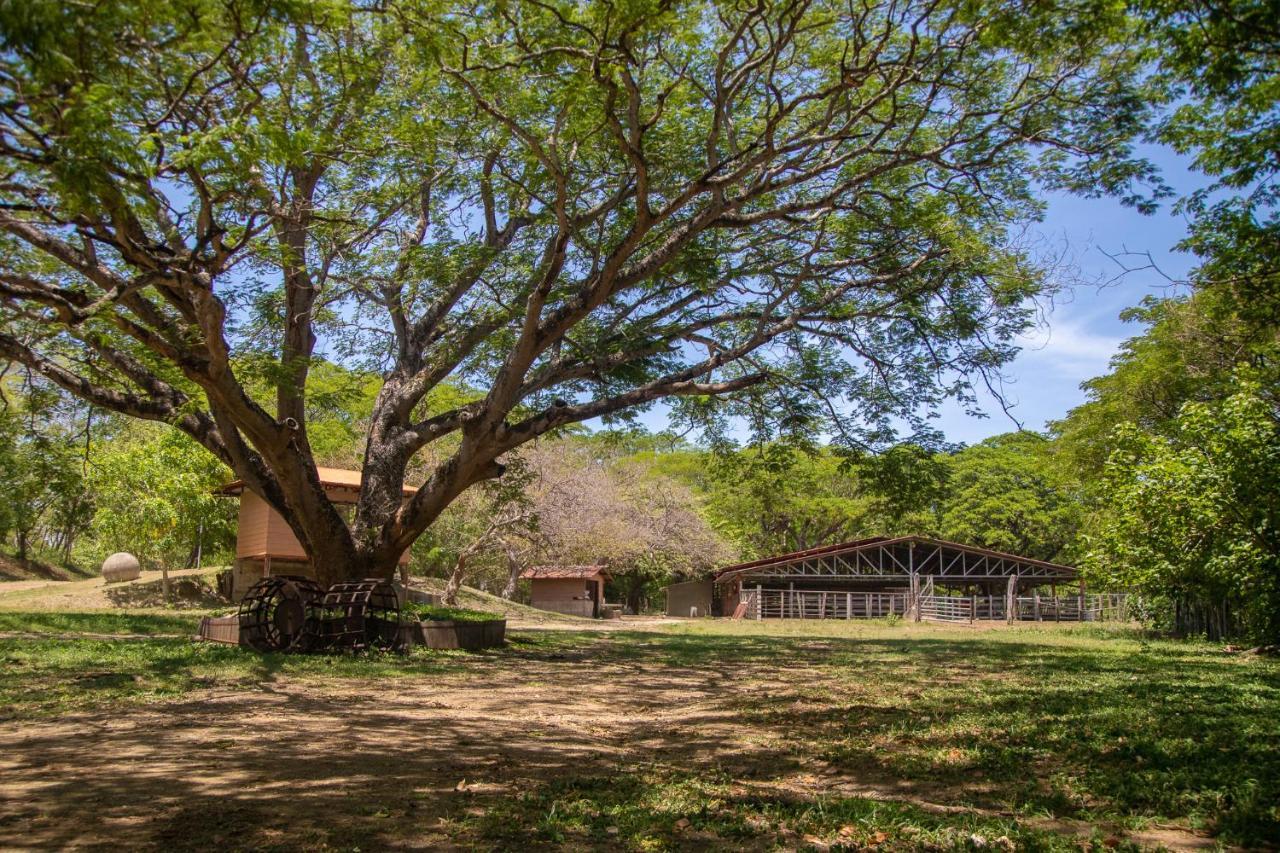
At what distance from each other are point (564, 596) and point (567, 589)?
1.10 feet

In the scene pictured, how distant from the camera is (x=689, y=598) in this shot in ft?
150

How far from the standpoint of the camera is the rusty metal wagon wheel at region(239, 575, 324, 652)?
1139 centimetres

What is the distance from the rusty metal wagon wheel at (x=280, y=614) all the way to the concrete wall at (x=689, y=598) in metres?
33.0

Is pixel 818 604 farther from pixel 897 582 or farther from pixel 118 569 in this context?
pixel 118 569

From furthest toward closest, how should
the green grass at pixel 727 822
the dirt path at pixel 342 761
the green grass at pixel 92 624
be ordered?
1. the green grass at pixel 92 624
2. the dirt path at pixel 342 761
3. the green grass at pixel 727 822

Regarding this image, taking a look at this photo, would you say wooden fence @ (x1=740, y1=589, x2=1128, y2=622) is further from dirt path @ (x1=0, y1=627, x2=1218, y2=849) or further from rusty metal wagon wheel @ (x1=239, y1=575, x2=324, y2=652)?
dirt path @ (x1=0, y1=627, x2=1218, y2=849)

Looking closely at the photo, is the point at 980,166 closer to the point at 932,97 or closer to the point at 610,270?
the point at 932,97

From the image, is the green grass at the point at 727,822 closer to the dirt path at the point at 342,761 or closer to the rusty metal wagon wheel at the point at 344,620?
the dirt path at the point at 342,761

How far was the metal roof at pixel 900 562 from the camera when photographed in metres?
32.3

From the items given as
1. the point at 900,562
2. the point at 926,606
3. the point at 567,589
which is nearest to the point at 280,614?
the point at 926,606

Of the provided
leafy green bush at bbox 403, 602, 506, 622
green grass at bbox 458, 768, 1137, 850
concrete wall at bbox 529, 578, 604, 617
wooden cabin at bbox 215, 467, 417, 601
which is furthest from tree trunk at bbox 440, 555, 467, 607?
green grass at bbox 458, 768, 1137, 850

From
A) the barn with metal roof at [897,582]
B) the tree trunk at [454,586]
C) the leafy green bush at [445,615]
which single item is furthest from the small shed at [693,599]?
the leafy green bush at [445,615]

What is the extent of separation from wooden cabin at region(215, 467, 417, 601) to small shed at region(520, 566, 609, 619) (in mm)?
12666

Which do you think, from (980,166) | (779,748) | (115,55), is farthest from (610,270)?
(779,748)
